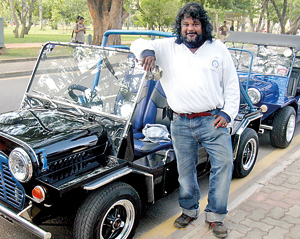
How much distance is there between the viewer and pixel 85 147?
2.68 metres

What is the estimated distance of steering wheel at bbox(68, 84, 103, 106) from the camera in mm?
3232

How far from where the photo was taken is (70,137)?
8.64 ft

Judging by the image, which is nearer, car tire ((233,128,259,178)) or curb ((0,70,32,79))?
car tire ((233,128,259,178))

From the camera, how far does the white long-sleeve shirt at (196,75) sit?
8.87ft

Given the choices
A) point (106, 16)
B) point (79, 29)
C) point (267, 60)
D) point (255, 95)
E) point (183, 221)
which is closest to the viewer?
point (183, 221)

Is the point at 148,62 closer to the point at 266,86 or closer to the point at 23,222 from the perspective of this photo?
the point at 23,222

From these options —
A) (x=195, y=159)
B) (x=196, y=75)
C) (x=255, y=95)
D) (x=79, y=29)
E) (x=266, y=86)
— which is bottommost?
(x=195, y=159)

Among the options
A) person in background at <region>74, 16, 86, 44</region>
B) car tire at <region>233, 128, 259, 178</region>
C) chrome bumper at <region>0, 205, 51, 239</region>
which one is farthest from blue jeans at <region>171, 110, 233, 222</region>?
person in background at <region>74, 16, 86, 44</region>

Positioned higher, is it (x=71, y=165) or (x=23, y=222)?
(x=71, y=165)

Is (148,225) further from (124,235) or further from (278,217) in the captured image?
(278,217)

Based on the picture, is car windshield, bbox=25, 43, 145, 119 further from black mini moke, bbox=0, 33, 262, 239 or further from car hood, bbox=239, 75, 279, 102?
car hood, bbox=239, 75, 279, 102

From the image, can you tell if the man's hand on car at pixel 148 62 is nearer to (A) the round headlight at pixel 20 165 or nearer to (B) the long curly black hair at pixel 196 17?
(B) the long curly black hair at pixel 196 17

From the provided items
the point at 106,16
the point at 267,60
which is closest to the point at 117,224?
the point at 267,60

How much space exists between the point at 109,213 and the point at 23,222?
2.05ft
